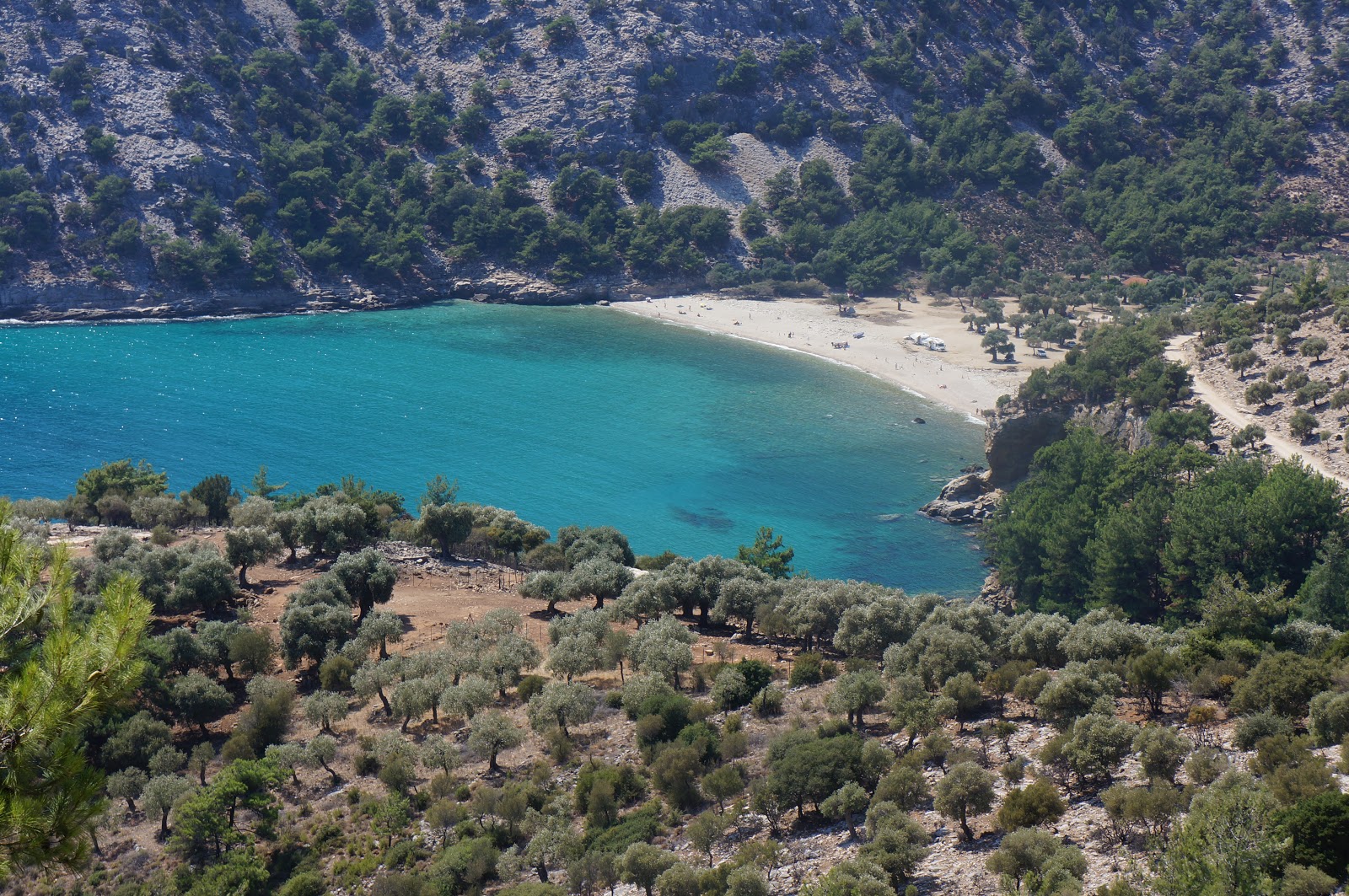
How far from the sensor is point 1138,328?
92500 millimetres

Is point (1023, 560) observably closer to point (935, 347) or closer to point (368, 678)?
point (368, 678)

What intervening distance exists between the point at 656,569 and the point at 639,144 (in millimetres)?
108119

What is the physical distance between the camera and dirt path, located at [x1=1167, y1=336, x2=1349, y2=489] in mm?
60334

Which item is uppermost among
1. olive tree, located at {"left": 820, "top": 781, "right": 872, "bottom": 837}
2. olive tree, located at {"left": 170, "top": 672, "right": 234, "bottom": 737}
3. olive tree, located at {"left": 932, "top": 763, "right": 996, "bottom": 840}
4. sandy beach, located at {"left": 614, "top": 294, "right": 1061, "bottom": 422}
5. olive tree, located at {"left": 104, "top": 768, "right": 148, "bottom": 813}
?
sandy beach, located at {"left": 614, "top": 294, "right": 1061, "bottom": 422}

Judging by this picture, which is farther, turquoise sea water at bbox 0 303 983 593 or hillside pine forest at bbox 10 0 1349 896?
turquoise sea water at bbox 0 303 983 593

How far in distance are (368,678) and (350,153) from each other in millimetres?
119564

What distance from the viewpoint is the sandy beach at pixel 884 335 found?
101312 mm

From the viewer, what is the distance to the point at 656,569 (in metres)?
52.8

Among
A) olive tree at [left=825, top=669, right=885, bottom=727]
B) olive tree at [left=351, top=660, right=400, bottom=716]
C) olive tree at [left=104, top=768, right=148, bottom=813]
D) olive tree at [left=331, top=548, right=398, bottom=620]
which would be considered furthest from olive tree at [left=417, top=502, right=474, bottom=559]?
olive tree at [left=825, top=669, right=885, bottom=727]

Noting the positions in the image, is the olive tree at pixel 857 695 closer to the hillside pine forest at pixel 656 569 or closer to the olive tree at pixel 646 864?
the hillside pine forest at pixel 656 569

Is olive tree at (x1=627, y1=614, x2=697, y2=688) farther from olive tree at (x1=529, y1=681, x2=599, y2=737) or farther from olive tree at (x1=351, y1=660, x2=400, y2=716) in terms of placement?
olive tree at (x1=351, y1=660, x2=400, y2=716)

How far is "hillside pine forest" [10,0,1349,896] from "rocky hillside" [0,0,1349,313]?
0.72 metres

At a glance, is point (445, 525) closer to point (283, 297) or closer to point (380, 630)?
point (380, 630)

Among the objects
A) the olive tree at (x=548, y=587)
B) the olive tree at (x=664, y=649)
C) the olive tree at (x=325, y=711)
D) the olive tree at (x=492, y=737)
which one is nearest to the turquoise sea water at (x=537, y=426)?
the olive tree at (x=548, y=587)
